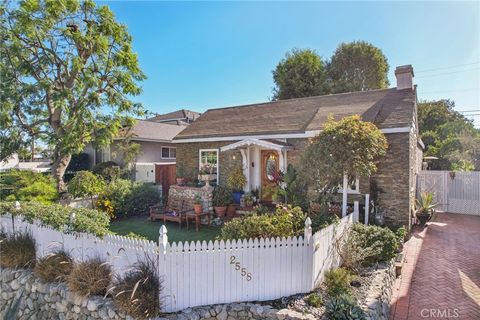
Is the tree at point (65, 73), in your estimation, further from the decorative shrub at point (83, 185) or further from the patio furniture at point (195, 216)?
the patio furniture at point (195, 216)

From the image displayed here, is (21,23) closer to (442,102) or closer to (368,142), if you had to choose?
(368,142)

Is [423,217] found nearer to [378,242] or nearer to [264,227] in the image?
[378,242]

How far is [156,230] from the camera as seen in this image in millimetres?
10398

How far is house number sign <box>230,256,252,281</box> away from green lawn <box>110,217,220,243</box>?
4.22 meters

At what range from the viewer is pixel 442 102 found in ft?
103

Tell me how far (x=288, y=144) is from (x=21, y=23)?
42.9ft

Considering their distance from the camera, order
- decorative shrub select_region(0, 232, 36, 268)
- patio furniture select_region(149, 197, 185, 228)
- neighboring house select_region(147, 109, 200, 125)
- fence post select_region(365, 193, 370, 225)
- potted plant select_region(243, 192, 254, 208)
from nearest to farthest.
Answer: decorative shrub select_region(0, 232, 36, 268) < fence post select_region(365, 193, 370, 225) < patio furniture select_region(149, 197, 185, 228) < potted plant select_region(243, 192, 254, 208) < neighboring house select_region(147, 109, 200, 125)

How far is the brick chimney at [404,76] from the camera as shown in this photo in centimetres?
1209

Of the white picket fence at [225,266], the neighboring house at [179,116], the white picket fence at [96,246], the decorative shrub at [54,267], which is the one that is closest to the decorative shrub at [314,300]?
the white picket fence at [225,266]

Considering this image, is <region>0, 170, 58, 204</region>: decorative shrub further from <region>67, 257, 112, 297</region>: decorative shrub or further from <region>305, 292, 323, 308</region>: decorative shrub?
<region>305, 292, 323, 308</region>: decorative shrub

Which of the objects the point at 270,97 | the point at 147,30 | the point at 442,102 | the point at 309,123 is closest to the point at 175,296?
the point at 309,123

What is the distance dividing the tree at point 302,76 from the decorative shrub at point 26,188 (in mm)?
21474

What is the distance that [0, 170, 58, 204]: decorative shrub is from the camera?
10.8m

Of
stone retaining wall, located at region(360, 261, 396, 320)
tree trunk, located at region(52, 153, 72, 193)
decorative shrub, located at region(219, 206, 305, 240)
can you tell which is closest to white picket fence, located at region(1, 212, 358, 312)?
decorative shrub, located at region(219, 206, 305, 240)
